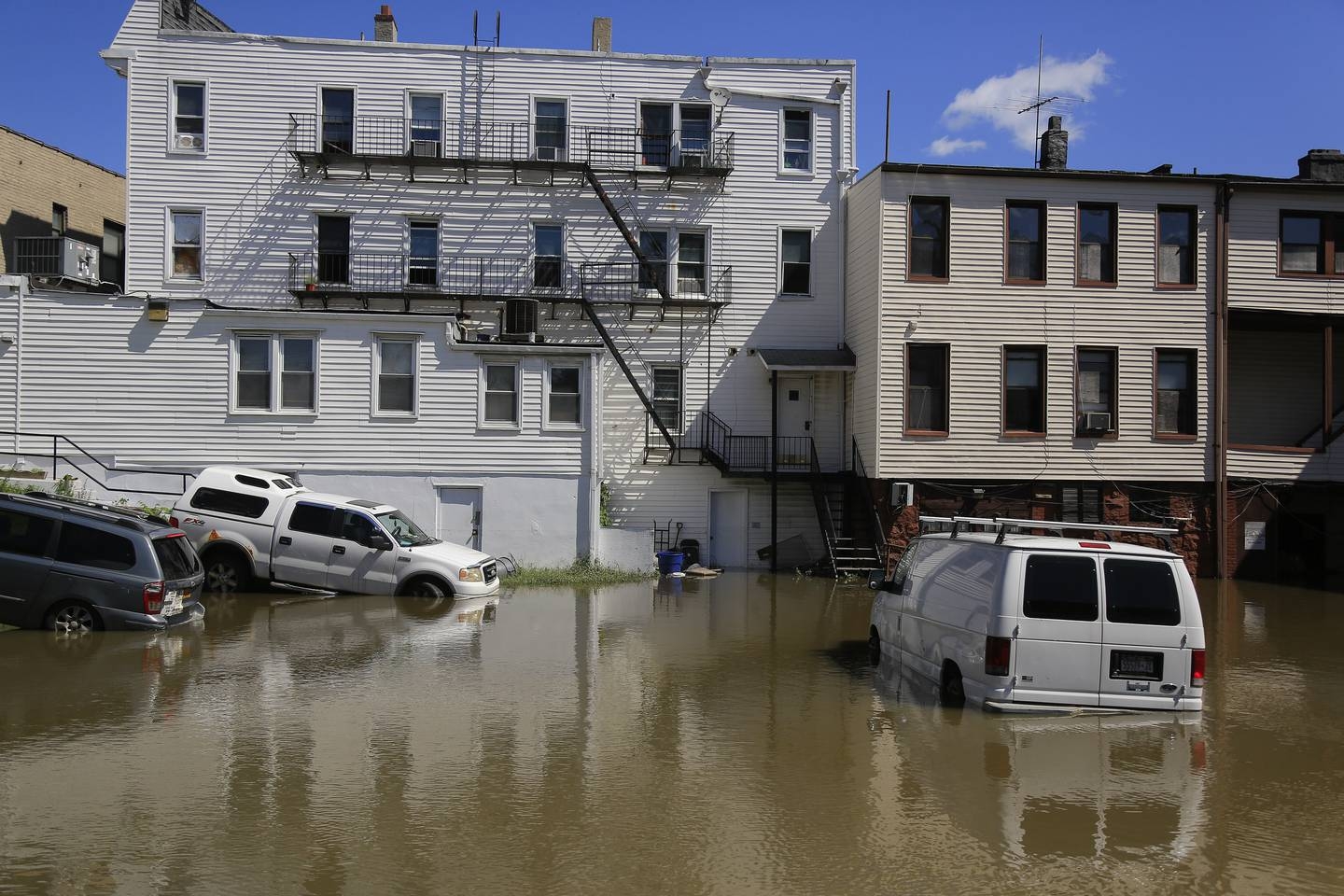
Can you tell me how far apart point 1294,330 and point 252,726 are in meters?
27.5

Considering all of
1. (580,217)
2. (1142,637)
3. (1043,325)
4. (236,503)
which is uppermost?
(580,217)

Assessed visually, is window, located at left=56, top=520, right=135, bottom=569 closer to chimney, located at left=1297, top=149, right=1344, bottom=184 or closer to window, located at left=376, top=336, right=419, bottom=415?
window, located at left=376, top=336, right=419, bottom=415

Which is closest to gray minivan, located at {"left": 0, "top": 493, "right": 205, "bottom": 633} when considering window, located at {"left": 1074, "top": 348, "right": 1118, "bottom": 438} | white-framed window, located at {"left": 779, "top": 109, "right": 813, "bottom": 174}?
white-framed window, located at {"left": 779, "top": 109, "right": 813, "bottom": 174}

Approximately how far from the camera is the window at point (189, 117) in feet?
A: 92.3

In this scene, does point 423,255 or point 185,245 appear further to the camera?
point 423,255

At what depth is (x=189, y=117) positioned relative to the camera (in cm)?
2819

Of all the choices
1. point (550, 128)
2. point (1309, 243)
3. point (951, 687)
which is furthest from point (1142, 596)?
point (550, 128)

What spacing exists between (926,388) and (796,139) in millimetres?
8251

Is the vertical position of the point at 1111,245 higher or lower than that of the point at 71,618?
higher

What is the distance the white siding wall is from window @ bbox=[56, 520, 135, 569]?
16.6m

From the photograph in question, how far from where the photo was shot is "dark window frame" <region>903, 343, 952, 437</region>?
25.6 meters

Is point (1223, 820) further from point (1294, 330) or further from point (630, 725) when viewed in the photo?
point (1294, 330)

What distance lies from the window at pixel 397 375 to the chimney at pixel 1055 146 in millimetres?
17760

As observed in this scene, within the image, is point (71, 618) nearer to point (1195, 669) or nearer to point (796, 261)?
point (1195, 669)
